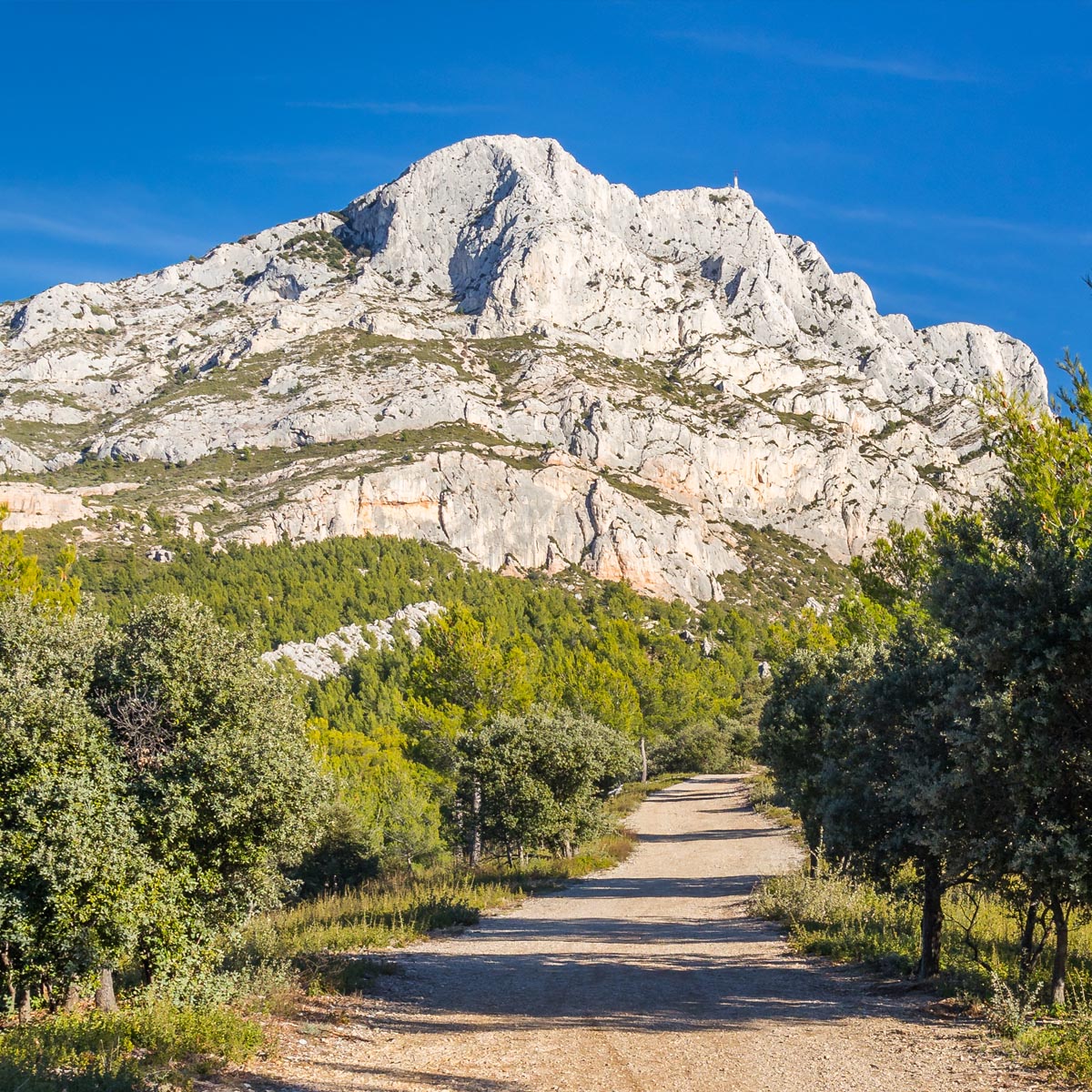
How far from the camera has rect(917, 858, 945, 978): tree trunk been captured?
13.1 metres

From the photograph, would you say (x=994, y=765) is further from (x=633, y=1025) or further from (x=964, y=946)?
(x=964, y=946)

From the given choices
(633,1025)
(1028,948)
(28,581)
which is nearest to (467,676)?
(28,581)

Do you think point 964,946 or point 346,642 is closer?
Result: point 964,946

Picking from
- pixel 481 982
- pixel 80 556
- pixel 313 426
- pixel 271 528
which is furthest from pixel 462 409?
pixel 481 982

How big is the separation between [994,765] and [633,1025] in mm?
5995

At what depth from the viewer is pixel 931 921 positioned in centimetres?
1333

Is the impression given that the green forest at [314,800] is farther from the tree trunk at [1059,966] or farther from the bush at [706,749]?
the bush at [706,749]

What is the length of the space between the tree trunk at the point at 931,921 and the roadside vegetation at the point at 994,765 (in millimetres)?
27

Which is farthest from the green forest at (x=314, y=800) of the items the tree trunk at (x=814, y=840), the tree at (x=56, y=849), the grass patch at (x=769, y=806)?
the grass patch at (x=769, y=806)

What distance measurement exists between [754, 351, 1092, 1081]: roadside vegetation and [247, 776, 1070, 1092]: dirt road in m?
1.10

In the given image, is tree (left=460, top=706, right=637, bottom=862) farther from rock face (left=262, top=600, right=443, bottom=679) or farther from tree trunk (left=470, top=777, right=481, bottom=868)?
rock face (left=262, top=600, right=443, bottom=679)

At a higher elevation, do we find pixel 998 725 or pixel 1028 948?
pixel 998 725

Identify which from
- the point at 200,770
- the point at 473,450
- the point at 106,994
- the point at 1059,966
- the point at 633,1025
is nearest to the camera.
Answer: the point at 1059,966

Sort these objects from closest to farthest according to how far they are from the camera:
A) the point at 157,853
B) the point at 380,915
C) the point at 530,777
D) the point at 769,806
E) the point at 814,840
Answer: the point at 157,853, the point at 380,915, the point at 814,840, the point at 530,777, the point at 769,806
